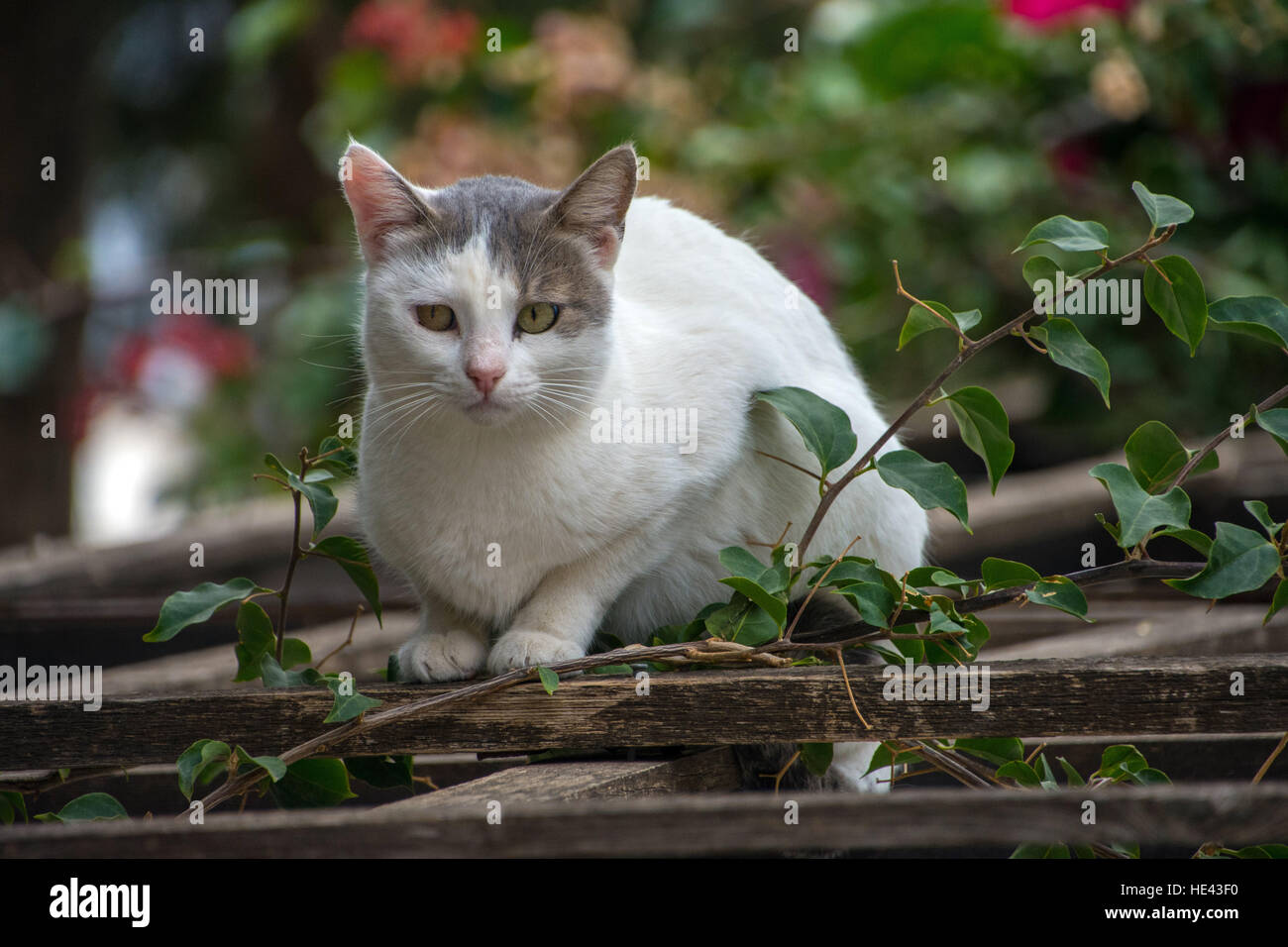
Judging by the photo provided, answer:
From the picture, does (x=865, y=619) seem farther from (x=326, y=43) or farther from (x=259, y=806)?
(x=326, y=43)

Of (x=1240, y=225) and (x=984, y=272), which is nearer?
(x=1240, y=225)

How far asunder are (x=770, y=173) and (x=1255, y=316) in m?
2.98

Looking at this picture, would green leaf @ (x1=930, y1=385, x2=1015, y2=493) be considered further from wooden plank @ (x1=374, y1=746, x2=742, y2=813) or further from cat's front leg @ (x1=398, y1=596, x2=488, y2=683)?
cat's front leg @ (x1=398, y1=596, x2=488, y2=683)

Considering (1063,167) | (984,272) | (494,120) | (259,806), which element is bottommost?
(259,806)

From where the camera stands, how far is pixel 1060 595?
1066mm

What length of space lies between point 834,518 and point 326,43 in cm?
474

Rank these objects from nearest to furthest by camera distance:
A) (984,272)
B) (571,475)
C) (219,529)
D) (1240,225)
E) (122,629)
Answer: (571,475) → (122,629) → (219,529) → (1240,225) → (984,272)

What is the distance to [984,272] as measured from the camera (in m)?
3.85

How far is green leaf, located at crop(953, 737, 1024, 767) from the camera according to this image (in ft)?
3.67

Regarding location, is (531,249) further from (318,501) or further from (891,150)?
(891,150)

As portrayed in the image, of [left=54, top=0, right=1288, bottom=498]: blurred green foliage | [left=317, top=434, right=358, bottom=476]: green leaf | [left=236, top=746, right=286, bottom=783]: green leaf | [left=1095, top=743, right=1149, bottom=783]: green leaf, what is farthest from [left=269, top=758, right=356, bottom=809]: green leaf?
[left=54, top=0, right=1288, bottom=498]: blurred green foliage

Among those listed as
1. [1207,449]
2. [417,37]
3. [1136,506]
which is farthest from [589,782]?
[417,37]
